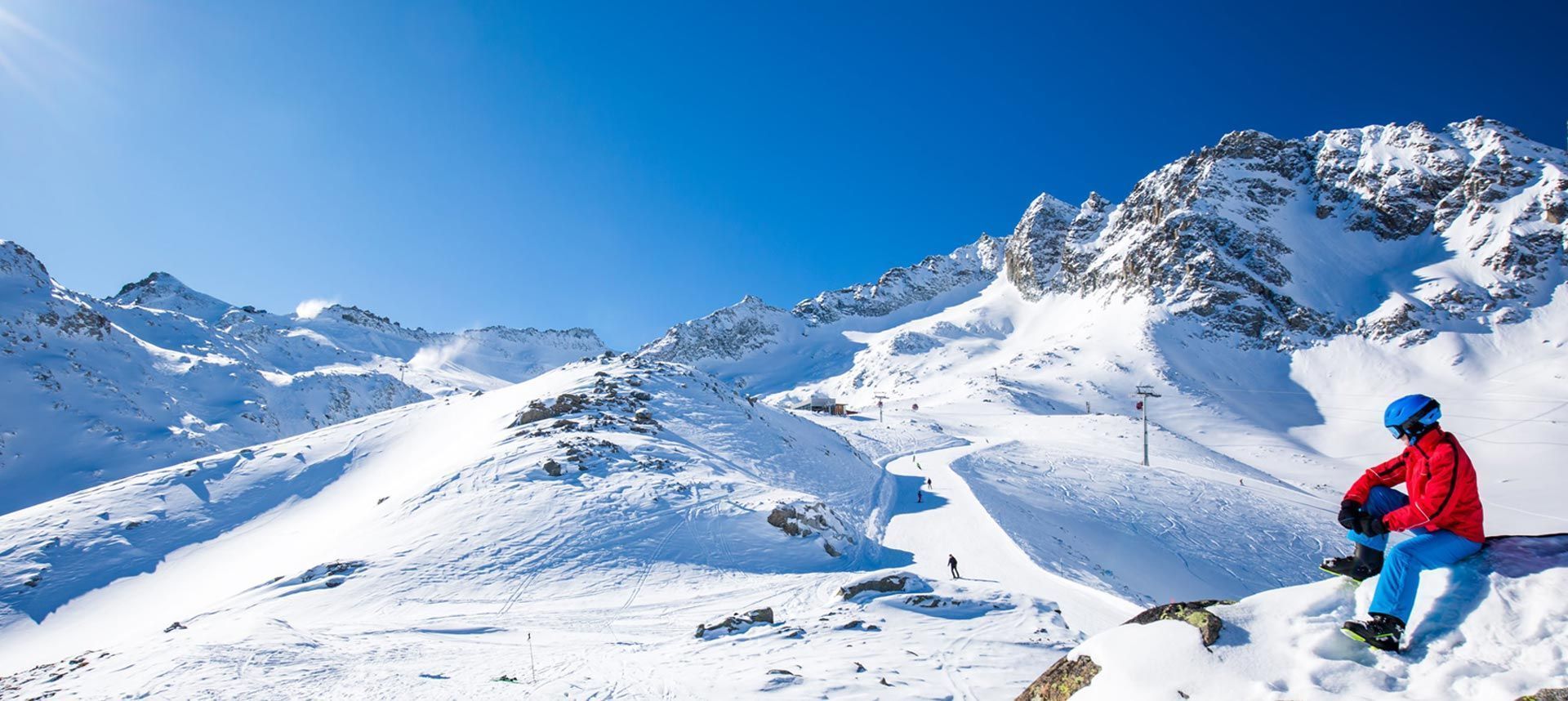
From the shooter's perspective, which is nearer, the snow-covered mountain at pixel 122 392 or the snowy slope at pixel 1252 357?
the snowy slope at pixel 1252 357

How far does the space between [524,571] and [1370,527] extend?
67.5ft

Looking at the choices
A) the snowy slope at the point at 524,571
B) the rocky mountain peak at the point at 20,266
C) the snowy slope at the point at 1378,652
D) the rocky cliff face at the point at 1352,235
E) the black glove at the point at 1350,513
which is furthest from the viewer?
the rocky cliff face at the point at 1352,235

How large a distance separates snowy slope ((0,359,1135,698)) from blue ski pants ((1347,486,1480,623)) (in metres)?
5.63

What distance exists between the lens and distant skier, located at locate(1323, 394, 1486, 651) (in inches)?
173

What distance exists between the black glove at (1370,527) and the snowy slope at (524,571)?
214 inches

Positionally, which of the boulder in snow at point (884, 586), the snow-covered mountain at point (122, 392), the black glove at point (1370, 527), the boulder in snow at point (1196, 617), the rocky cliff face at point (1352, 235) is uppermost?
the rocky cliff face at point (1352, 235)

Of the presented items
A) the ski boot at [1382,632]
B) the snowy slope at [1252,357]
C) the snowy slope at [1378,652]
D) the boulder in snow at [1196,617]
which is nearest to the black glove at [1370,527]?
the snowy slope at [1378,652]

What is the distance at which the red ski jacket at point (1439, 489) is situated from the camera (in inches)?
181

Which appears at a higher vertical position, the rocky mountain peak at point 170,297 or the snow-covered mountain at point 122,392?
the rocky mountain peak at point 170,297

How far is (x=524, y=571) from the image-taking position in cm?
1995

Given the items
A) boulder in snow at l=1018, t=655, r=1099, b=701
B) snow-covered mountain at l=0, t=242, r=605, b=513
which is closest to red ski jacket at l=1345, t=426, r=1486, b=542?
boulder in snow at l=1018, t=655, r=1099, b=701

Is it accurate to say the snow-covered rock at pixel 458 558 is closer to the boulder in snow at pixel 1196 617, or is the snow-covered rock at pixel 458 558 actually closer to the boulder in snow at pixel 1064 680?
the boulder in snow at pixel 1064 680

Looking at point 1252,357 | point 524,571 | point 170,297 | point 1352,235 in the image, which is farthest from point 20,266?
point 1352,235

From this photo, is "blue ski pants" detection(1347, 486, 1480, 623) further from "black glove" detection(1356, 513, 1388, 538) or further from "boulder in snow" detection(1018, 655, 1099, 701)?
"boulder in snow" detection(1018, 655, 1099, 701)
